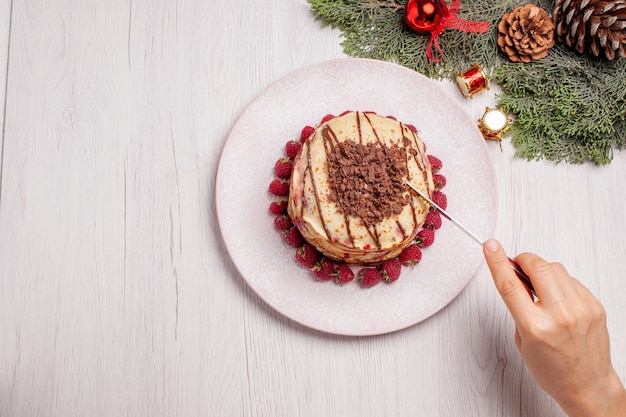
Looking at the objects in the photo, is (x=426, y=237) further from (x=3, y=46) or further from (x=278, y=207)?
(x=3, y=46)

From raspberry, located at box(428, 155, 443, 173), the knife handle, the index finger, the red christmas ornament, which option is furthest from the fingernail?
the red christmas ornament

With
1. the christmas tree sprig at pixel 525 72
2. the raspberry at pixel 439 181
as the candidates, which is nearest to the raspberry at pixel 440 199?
the raspberry at pixel 439 181

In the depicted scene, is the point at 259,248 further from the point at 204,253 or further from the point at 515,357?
the point at 515,357

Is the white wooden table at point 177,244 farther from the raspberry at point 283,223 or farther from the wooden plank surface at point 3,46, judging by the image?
the raspberry at point 283,223

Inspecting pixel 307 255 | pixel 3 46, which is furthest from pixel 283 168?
pixel 3 46

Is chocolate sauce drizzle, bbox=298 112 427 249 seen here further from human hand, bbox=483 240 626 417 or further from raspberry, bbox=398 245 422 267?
human hand, bbox=483 240 626 417
